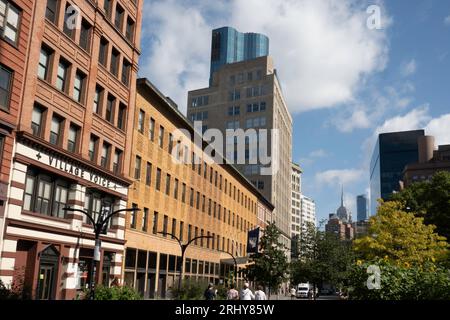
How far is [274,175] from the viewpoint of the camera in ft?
377

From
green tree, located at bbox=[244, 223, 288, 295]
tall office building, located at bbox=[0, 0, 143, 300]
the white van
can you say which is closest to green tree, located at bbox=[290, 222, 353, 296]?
the white van

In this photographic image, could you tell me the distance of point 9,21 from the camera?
24578mm

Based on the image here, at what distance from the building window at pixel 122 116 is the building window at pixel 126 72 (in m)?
2.02

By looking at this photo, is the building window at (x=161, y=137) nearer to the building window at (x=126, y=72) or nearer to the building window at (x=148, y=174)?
the building window at (x=148, y=174)

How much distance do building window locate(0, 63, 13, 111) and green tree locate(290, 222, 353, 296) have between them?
5355 cm

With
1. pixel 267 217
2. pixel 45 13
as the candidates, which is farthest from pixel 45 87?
pixel 267 217

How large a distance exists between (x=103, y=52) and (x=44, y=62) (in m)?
7.53

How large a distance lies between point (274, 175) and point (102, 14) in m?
84.9

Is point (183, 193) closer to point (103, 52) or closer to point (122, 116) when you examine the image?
point (122, 116)

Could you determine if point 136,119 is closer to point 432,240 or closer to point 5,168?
point 5,168

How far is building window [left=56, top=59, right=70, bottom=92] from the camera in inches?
1153

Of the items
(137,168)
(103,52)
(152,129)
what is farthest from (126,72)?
(137,168)

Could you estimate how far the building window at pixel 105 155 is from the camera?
34.3 m

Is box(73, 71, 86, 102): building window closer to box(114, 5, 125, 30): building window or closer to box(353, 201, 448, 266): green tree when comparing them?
box(114, 5, 125, 30): building window
